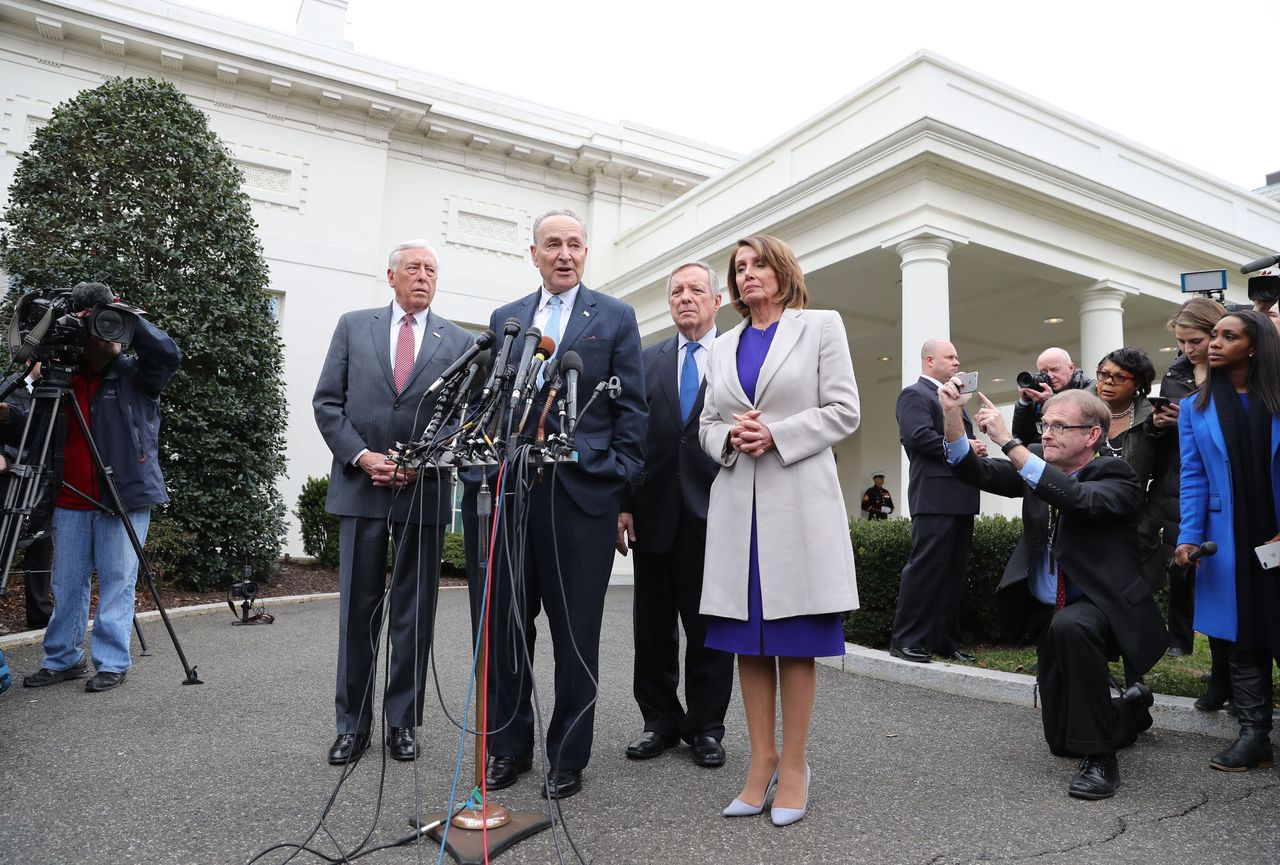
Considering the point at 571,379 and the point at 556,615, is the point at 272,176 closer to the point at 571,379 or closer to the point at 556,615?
the point at 556,615

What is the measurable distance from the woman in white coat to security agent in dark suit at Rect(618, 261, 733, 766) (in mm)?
620

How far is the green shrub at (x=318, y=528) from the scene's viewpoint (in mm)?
12891

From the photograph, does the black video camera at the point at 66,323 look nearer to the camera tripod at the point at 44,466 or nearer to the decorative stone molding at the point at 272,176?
the camera tripod at the point at 44,466

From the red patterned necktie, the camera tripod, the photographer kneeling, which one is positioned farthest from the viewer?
the photographer kneeling

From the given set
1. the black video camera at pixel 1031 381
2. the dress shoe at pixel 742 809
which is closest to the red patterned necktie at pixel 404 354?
Answer: the dress shoe at pixel 742 809

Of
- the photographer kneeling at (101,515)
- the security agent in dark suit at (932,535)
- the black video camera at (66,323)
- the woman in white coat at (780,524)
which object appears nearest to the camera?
the woman in white coat at (780,524)

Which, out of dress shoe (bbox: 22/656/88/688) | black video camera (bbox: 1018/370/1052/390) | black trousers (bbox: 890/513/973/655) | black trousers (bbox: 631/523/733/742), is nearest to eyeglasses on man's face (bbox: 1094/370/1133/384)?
black video camera (bbox: 1018/370/1052/390)

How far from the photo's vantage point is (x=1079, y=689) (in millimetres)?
3309

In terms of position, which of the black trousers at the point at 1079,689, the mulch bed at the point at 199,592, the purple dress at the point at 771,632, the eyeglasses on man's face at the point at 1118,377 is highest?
the eyeglasses on man's face at the point at 1118,377

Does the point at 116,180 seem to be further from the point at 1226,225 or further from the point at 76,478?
the point at 1226,225

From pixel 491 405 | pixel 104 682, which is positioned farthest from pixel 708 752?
pixel 104 682

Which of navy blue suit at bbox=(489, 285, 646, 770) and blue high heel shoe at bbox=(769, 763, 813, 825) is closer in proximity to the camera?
blue high heel shoe at bbox=(769, 763, 813, 825)

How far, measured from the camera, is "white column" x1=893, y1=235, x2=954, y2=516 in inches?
416

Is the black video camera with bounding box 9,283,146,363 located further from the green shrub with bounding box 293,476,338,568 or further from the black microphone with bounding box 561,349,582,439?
the green shrub with bounding box 293,476,338,568
